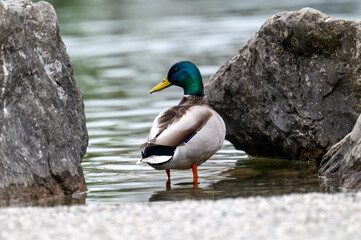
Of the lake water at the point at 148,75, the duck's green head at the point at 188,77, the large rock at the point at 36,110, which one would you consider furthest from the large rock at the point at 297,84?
the large rock at the point at 36,110

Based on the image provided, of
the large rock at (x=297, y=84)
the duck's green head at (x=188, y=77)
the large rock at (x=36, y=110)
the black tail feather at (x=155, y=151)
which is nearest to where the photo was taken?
the large rock at (x=36, y=110)

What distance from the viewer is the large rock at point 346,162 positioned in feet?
22.0

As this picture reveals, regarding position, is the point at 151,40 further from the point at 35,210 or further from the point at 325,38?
the point at 35,210

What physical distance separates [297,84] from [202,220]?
11.5 ft

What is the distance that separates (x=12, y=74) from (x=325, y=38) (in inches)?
120

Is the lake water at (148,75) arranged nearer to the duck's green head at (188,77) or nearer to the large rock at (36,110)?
the large rock at (36,110)

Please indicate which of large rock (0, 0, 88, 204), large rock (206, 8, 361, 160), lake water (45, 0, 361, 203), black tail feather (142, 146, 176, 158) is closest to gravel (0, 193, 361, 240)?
large rock (0, 0, 88, 204)

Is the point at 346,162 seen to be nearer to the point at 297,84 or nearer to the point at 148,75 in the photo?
the point at 297,84

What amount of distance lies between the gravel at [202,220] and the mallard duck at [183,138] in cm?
200

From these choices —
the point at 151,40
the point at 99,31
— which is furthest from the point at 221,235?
the point at 99,31

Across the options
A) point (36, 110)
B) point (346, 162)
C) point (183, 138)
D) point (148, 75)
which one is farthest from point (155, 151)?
point (148, 75)

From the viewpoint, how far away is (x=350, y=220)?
4.68 metres

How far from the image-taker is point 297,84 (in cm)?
816

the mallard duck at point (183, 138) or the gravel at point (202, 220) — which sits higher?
the gravel at point (202, 220)
